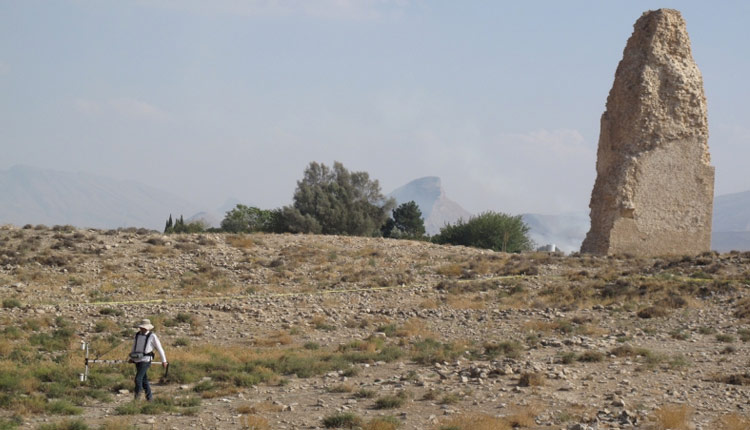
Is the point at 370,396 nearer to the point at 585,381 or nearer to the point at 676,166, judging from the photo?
the point at 585,381

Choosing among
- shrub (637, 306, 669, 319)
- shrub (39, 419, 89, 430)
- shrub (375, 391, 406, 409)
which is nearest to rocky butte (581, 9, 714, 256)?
shrub (637, 306, 669, 319)

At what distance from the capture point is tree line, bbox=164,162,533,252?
34.9 metres

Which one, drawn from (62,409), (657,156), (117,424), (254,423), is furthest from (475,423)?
(657,156)

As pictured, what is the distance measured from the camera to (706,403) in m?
9.02

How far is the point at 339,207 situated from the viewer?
122 ft

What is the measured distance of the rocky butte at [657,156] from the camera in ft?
71.8

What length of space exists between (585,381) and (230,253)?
14.3 metres

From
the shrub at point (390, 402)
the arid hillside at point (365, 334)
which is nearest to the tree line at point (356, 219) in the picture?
the arid hillside at point (365, 334)

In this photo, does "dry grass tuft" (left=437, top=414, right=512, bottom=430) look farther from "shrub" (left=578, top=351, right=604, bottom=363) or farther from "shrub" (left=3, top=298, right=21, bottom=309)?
"shrub" (left=3, top=298, right=21, bottom=309)

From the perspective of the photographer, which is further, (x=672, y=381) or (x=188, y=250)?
(x=188, y=250)

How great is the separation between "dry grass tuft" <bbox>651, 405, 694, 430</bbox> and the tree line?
2375 cm

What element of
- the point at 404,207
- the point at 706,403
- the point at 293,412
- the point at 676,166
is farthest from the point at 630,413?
the point at 404,207

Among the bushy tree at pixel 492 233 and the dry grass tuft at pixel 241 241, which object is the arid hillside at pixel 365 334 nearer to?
the dry grass tuft at pixel 241 241

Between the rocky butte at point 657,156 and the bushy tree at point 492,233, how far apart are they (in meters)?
11.7
